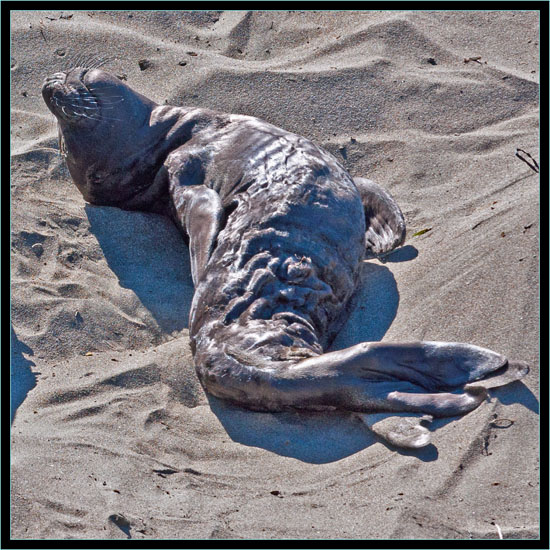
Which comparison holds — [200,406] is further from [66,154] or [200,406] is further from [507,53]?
[507,53]

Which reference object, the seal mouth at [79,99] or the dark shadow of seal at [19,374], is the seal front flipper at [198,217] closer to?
the seal mouth at [79,99]

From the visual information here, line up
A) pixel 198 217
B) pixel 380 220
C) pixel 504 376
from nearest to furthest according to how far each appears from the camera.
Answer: pixel 504 376 < pixel 198 217 < pixel 380 220

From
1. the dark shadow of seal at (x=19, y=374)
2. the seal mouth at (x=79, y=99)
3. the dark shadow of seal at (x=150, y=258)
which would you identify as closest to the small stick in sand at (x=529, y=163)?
the dark shadow of seal at (x=150, y=258)

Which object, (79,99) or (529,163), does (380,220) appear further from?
(79,99)

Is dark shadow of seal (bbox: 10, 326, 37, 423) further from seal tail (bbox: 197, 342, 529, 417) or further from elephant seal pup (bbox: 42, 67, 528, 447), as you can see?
seal tail (bbox: 197, 342, 529, 417)

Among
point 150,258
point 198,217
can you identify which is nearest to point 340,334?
point 198,217

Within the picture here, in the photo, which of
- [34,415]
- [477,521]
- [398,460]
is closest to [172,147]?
[34,415]
